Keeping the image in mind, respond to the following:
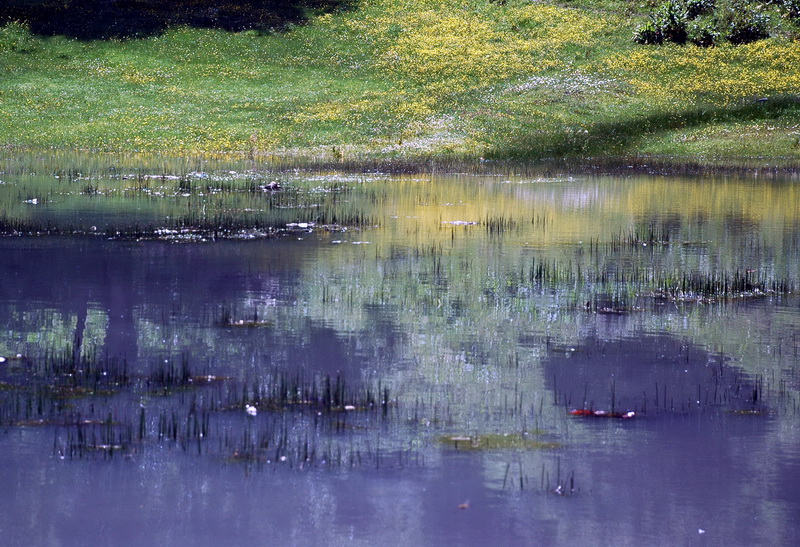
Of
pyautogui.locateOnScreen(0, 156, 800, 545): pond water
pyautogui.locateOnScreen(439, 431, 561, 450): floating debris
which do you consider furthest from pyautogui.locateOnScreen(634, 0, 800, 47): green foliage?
pyautogui.locateOnScreen(439, 431, 561, 450): floating debris

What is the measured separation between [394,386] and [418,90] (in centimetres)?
4846

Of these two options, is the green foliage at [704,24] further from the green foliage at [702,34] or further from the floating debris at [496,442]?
the floating debris at [496,442]

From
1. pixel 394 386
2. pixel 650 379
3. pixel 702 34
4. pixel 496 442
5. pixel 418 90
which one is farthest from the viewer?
pixel 702 34

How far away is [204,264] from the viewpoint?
20.3 meters

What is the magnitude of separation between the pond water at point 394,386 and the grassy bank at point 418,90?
88.7 ft

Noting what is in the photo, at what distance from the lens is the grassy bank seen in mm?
51625

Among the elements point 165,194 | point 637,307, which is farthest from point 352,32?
point 637,307

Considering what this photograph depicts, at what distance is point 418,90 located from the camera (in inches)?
2339

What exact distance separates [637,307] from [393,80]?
4596 cm

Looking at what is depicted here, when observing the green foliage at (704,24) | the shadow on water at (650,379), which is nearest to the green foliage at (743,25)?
the green foliage at (704,24)

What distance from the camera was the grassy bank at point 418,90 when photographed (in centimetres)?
5162

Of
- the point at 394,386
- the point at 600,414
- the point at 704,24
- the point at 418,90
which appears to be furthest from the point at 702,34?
the point at 600,414

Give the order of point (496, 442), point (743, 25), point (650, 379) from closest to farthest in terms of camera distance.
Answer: point (496, 442), point (650, 379), point (743, 25)

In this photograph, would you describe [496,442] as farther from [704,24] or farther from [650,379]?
[704,24]
